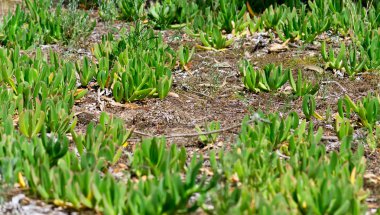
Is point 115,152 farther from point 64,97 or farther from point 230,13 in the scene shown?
point 230,13

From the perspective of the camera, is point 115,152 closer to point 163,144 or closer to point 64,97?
point 163,144

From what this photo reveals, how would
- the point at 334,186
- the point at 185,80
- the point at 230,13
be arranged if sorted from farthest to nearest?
the point at 230,13 < the point at 185,80 < the point at 334,186

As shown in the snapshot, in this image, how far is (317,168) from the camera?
3.67 meters

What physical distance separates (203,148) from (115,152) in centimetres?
54

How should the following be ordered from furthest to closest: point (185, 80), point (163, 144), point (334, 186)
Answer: point (185, 80)
point (163, 144)
point (334, 186)

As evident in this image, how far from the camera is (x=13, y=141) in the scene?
158 inches

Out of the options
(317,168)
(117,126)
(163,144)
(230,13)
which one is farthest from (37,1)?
(317,168)

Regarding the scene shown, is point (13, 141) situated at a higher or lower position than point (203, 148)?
higher

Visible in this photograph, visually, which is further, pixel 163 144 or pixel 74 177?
pixel 163 144

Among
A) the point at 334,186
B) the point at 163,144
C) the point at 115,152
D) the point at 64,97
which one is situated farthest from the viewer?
the point at 64,97

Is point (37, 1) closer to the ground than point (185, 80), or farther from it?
farther from it

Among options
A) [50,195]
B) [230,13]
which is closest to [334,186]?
[50,195]

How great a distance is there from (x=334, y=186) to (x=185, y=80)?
8.33 feet

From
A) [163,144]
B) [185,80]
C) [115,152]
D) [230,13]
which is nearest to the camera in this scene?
[163,144]
